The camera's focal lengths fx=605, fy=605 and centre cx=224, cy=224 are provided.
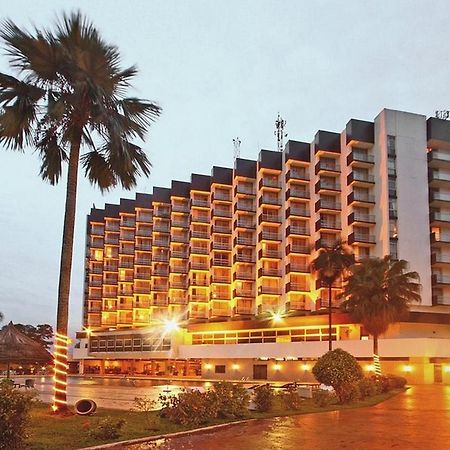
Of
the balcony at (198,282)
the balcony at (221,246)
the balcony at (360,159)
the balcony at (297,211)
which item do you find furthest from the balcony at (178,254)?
the balcony at (360,159)

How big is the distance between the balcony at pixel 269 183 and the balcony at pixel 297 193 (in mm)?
3824

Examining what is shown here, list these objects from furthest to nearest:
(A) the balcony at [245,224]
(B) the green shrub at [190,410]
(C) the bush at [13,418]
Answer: (A) the balcony at [245,224]
(B) the green shrub at [190,410]
(C) the bush at [13,418]

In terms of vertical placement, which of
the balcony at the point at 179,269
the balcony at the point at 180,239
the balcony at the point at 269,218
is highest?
the balcony at the point at 269,218

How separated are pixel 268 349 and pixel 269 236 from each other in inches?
741

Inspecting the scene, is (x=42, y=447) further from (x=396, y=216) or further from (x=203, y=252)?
(x=203, y=252)

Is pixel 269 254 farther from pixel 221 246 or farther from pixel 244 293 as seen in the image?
pixel 221 246

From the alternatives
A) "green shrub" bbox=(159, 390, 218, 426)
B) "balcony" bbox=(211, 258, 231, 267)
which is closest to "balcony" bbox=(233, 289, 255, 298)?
"balcony" bbox=(211, 258, 231, 267)

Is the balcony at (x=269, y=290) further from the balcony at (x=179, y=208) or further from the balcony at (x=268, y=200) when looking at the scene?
the balcony at (x=179, y=208)

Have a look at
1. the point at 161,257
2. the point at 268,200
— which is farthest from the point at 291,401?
the point at 161,257

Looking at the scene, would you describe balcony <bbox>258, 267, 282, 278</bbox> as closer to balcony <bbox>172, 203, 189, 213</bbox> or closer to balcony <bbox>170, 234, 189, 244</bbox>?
balcony <bbox>170, 234, 189, 244</bbox>

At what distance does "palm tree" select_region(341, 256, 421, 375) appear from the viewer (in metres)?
50.8

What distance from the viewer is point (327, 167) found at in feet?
267

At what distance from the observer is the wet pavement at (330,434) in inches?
561

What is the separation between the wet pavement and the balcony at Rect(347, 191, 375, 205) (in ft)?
183
